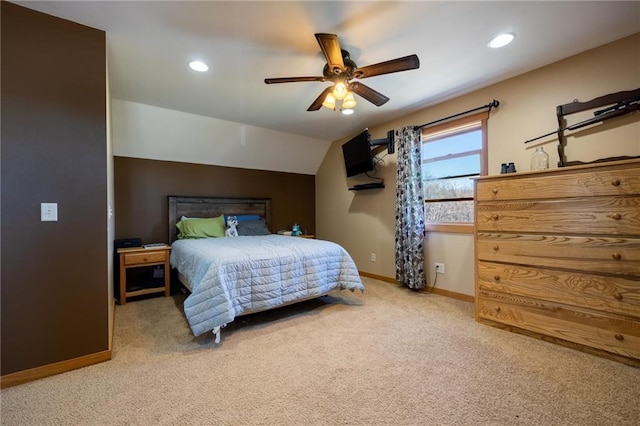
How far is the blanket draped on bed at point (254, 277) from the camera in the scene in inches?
85.0

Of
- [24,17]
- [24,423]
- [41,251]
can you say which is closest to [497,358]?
[24,423]

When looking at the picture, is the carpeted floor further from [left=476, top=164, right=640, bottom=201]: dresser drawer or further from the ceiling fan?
the ceiling fan

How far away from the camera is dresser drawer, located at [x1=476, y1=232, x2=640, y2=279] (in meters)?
1.79

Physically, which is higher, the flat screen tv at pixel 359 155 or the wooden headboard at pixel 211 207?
the flat screen tv at pixel 359 155

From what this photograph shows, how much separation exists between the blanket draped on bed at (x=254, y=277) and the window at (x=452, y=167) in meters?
1.38

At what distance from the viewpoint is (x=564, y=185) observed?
2.02m

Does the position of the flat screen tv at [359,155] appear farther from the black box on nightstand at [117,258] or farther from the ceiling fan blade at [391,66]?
the black box on nightstand at [117,258]

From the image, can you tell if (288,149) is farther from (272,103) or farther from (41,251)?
(41,251)

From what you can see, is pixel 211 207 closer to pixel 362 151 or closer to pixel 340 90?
pixel 362 151

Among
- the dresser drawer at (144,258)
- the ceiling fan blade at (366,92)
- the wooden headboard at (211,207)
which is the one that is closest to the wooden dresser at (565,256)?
the ceiling fan blade at (366,92)

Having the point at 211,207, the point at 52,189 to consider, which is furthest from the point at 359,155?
the point at 52,189

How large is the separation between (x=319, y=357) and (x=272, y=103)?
2.76 m

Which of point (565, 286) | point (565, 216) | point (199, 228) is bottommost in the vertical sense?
point (565, 286)

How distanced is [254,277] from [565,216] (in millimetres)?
2478
